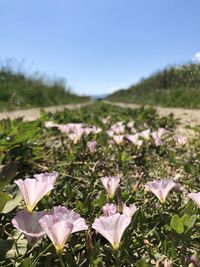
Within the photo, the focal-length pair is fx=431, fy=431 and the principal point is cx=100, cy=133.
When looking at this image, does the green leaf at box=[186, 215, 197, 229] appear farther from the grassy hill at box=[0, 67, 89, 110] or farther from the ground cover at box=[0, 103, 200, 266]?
the grassy hill at box=[0, 67, 89, 110]

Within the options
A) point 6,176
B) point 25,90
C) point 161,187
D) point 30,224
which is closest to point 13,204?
point 6,176

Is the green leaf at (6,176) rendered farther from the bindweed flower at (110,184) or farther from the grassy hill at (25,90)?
the grassy hill at (25,90)

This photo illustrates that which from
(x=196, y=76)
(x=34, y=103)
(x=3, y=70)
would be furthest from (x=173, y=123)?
(x=3, y=70)

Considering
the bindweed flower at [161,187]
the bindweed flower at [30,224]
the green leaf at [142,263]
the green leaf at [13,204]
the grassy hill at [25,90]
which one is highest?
the grassy hill at [25,90]

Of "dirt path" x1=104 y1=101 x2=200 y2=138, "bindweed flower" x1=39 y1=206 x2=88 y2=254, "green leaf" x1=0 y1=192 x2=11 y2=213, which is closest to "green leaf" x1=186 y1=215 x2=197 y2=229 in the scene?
"bindweed flower" x1=39 y1=206 x2=88 y2=254

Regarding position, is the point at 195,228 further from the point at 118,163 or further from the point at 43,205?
the point at 118,163

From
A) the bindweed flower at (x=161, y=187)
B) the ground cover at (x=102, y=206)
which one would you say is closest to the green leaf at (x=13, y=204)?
the ground cover at (x=102, y=206)

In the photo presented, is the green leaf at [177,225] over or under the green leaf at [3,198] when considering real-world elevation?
under

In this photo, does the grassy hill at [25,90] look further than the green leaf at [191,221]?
Yes
